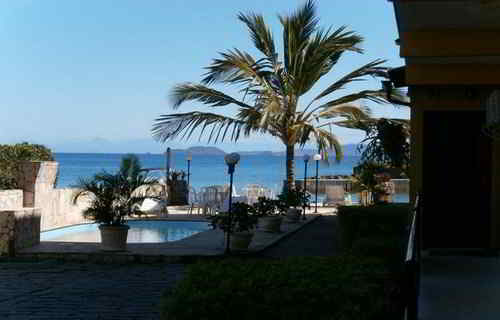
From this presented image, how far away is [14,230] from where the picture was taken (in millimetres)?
11602

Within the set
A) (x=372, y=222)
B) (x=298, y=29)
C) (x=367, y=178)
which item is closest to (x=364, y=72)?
(x=298, y=29)

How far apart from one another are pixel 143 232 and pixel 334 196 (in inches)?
322

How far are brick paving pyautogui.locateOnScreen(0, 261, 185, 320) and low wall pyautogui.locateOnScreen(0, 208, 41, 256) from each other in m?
0.56

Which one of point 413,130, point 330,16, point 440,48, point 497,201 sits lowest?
point 497,201

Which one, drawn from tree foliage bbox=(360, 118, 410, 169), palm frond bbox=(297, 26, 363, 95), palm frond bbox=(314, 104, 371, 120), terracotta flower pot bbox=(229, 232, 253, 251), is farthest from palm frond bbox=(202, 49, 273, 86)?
terracotta flower pot bbox=(229, 232, 253, 251)

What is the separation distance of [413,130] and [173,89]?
9.62 m

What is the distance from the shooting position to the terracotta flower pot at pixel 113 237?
1165cm

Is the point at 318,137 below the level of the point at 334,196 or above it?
above

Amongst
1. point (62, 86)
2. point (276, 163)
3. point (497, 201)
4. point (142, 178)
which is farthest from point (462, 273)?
point (276, 163)

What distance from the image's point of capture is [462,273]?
7.64 metres

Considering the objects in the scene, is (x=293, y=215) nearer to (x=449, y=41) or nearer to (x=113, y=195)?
(x=113, y=195)

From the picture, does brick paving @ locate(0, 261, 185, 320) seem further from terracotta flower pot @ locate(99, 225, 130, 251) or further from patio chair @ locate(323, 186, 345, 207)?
patio chair @ locate(323, 186, 345, 207)

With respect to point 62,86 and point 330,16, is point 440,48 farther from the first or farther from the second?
point 62,86

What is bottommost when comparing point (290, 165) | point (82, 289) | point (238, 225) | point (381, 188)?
point (82, 289)
